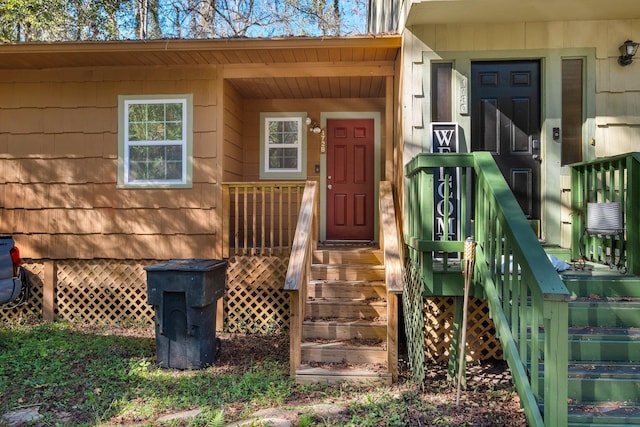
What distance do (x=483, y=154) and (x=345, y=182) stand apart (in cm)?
372

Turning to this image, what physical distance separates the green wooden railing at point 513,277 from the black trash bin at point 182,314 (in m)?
2.15

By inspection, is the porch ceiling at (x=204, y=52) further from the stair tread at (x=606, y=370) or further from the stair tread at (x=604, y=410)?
the stair tread at (x=604, y=410)

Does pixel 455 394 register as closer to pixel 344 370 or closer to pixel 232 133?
pixel 344 370

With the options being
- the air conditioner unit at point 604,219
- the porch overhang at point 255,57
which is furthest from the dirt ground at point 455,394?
the porch overhang at point 255,57

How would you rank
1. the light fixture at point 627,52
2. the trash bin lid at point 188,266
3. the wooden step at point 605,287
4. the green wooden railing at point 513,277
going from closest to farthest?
the green wooden railing at point 513,277
the wooden step at point 605,287
the trash bin lid at point 188,266
the light fixture at point 627,52

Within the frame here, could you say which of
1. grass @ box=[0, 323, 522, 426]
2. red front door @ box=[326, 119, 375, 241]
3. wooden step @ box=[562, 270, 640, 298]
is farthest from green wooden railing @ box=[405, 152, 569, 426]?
red front door @ box=[326, 119, 375, 241]

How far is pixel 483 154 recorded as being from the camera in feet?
12.1

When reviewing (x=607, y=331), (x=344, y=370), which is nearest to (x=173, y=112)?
(x=344, y=370)

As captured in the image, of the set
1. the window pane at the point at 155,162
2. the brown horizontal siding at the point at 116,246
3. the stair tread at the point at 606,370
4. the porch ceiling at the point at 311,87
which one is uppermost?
the porch ceiling at the point at 311,87

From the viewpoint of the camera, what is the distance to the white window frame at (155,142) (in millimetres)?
6051

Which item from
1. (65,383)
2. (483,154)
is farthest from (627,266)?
(65,383)

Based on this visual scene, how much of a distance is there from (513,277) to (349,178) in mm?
4519

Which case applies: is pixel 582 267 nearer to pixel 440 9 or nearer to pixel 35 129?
pixel 440 9

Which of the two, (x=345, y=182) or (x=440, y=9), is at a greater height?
(x=440, y=9)
